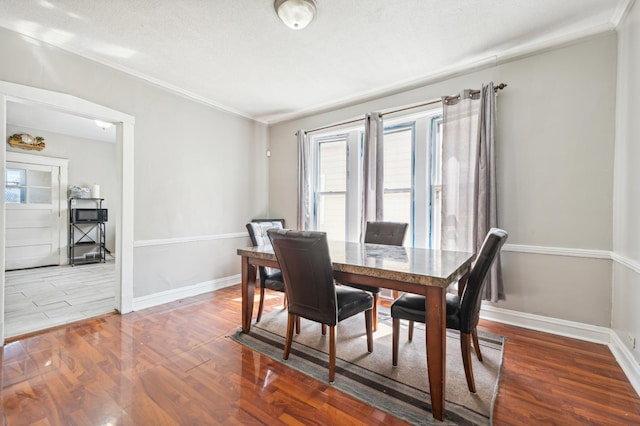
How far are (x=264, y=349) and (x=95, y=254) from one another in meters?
5.67

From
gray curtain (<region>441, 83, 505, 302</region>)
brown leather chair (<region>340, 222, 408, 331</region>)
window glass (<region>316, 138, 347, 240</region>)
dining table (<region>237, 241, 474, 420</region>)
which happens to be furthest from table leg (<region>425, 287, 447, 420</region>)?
window glass (<region>316, 138, 347, 240</region>)

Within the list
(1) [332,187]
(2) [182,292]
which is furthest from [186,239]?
(1) [332,187]

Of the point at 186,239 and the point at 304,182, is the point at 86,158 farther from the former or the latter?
the point at 304,182

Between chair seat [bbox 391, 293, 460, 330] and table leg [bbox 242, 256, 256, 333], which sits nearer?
chair seat [bbox 391, 293, 460, 330]

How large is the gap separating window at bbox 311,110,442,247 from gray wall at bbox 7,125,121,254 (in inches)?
160

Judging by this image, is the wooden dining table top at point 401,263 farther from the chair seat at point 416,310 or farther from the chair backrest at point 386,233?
the chair backrest at point 386,233

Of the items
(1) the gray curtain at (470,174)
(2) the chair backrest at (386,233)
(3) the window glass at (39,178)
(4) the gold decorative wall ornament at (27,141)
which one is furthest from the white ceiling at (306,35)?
(3) the window glass at (39,178)

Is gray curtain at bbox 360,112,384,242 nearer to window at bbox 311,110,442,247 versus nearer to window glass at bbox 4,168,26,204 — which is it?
window at bbox 311,110,442,247

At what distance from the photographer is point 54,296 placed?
353 centimetres

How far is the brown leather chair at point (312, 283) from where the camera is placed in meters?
1.74

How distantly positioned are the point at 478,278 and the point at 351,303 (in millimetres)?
821

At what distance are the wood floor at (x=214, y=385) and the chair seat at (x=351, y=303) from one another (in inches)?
18.3

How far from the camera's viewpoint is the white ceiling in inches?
80.8

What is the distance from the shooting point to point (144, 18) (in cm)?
217
